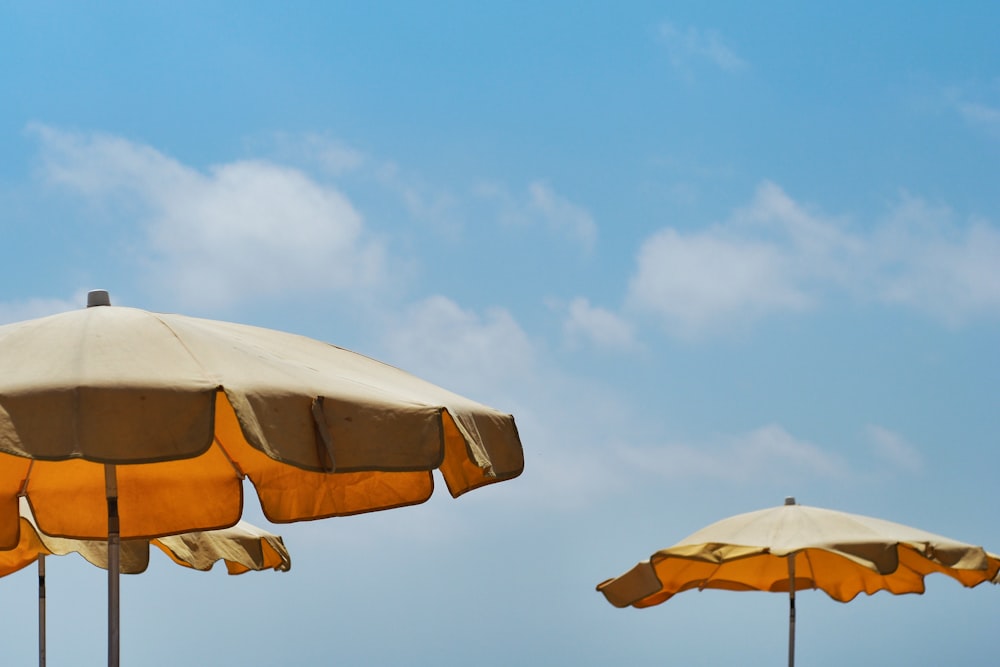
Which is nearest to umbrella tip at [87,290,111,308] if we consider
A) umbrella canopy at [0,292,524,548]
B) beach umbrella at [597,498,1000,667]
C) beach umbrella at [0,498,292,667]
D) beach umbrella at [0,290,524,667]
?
beach umbrella at [0,290,524,667]

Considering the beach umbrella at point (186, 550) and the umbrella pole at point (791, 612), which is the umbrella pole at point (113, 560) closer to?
the beach umbrella at point (186, 550)

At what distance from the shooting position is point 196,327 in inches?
145

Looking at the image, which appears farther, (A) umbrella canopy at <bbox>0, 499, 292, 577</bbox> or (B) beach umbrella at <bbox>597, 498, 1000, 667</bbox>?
(B) beach umbrella at <bbox>597, 498, 1000, 667</bbox>

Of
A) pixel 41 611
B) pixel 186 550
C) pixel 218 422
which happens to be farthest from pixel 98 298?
pixel 41 611

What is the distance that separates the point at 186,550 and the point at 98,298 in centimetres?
402

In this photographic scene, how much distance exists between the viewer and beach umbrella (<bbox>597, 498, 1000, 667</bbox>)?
7902mm

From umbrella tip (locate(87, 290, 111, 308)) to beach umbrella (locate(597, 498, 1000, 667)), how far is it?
4907 millimetres

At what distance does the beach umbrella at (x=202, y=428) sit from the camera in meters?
3.14

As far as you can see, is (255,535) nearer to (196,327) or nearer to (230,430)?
(230,430)

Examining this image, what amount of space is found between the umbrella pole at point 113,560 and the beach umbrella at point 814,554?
14.9 feet

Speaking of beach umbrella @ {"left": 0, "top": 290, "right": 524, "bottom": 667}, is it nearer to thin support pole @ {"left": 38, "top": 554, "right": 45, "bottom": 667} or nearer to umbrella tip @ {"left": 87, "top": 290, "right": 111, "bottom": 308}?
umbrella tip @ {"left": 87, "top": 290, "right": 111, "bottom": 308}

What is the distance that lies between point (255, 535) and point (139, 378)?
501 centimetres

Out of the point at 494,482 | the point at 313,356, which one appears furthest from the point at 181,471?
the point at 494,482

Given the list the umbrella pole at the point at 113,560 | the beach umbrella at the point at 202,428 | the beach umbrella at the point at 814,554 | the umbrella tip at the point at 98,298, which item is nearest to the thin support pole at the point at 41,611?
the beach umbrella at the point at 814,554
